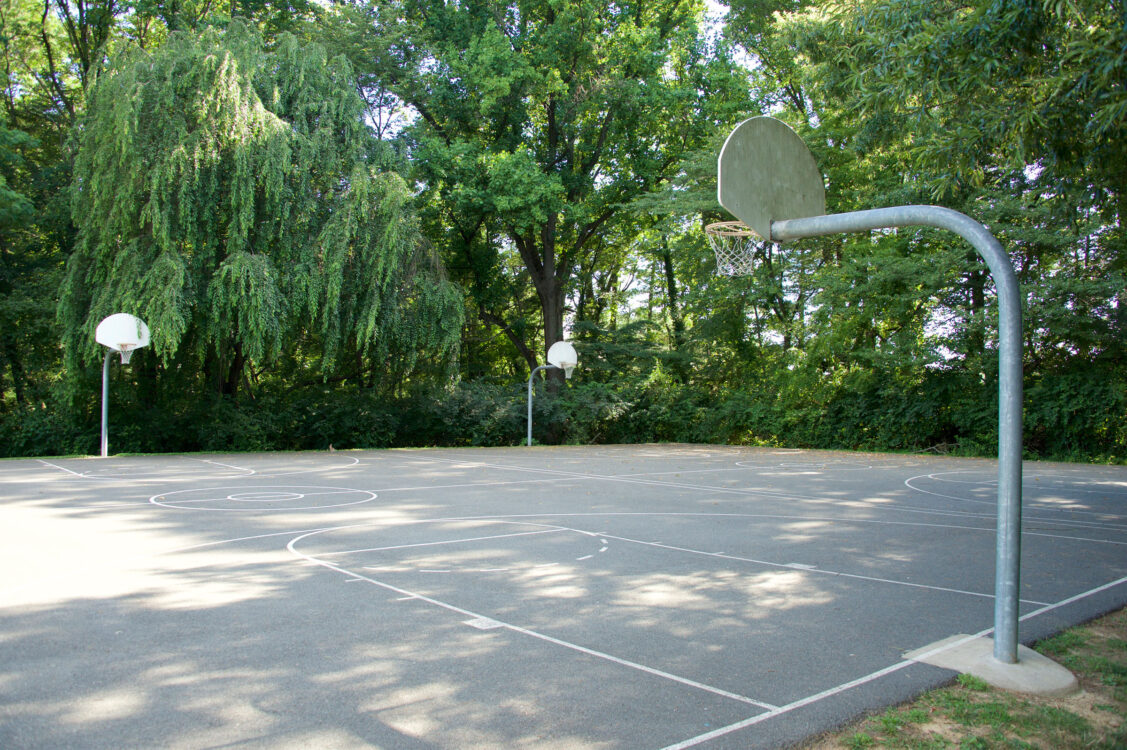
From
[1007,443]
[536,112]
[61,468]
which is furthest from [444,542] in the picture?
[536,112]

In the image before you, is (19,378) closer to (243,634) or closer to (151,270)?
(151,270)

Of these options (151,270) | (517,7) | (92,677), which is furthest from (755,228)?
(517,7)

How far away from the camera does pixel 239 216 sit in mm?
17250

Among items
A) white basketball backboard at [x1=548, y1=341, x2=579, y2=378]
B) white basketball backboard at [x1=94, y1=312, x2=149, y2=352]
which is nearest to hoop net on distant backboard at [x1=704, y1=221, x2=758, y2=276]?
white basketball backboard at [x1=548, y1=341, x2=579, y2=378]

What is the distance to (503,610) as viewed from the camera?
513cm

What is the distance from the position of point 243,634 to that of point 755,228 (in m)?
3.87

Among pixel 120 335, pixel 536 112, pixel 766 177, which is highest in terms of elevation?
pixel 536 112

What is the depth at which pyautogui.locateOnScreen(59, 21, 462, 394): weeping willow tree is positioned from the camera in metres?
16.6

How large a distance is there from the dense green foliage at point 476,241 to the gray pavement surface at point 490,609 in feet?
13.0

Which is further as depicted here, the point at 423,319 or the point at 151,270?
the point at 423,319

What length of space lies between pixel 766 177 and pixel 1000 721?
127 inches

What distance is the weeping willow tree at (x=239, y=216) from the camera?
16641 mm

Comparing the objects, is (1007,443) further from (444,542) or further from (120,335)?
(120,335)

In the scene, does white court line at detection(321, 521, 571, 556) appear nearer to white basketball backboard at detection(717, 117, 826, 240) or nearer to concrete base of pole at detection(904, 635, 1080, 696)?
white basketball backboard at detection(717, 117, 826, 240)
